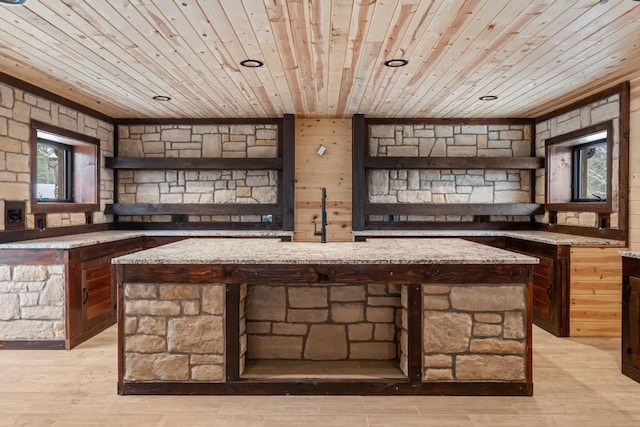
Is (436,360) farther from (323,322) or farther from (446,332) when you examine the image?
(323,322)

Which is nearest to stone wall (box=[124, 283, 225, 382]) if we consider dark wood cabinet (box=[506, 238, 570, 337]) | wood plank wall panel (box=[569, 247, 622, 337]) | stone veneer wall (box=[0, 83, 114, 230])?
stone veneer wall (box=[0, 83, 114, 230])

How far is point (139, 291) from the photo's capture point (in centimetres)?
275

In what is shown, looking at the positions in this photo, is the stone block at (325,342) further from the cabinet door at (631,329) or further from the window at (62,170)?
the window at (62,170)

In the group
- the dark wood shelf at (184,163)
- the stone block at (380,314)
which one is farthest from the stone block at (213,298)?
the dark wood shelf at (184,163)

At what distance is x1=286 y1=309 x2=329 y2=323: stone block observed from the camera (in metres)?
3.04

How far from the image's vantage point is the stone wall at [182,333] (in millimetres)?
2738

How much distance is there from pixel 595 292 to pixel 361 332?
255 centimetres

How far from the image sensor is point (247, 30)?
2863mm

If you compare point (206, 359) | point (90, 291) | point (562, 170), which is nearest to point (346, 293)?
point (206, 359)

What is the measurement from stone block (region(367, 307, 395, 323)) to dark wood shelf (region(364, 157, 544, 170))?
2.85m

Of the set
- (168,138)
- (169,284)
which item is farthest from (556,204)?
(168,138)

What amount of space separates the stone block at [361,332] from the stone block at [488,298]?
0.66 m

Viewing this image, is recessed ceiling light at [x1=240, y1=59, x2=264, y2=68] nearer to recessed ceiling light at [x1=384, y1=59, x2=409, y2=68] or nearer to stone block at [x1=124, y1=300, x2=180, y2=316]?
recessed ceiling light at [x1=384, y1=59, x2=409, y2=68]

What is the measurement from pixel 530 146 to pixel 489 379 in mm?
3960
